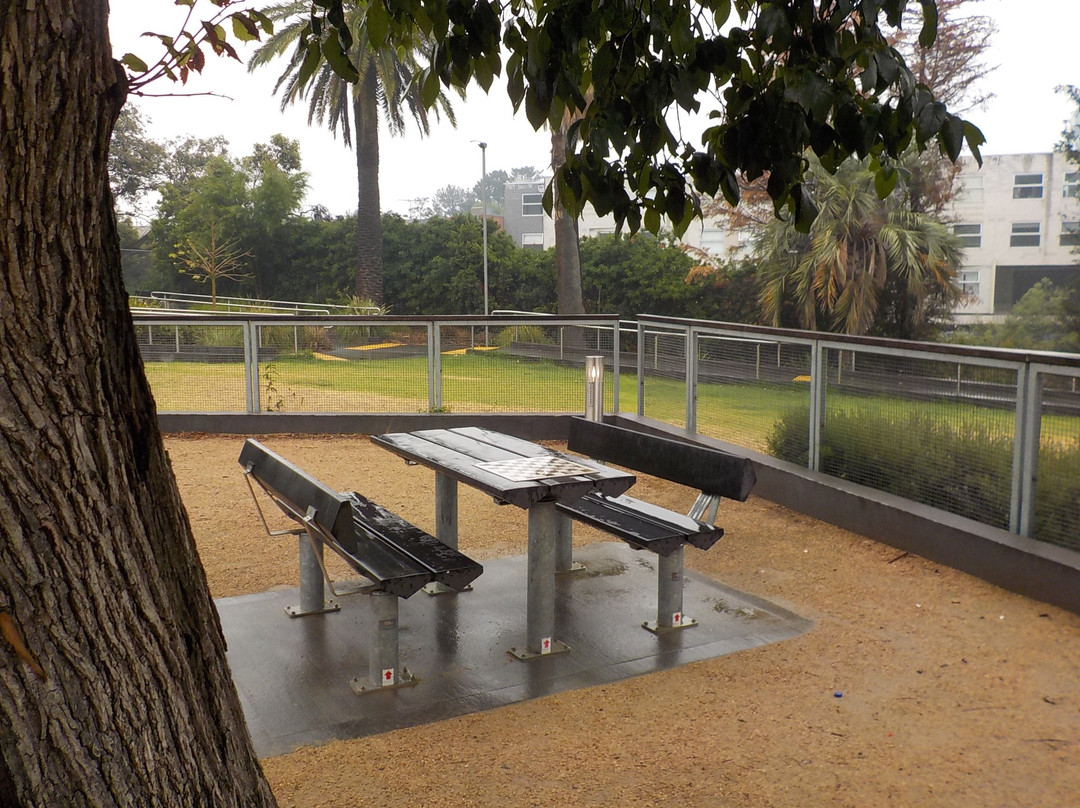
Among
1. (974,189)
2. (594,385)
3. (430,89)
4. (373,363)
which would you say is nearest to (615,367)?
(594,385)

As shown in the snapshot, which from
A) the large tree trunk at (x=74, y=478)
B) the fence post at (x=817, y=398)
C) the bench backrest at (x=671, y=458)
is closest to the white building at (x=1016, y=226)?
the fence post at (x=817, y=398)

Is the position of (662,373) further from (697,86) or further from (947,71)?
(947,71)

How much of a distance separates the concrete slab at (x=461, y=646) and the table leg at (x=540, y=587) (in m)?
0.08

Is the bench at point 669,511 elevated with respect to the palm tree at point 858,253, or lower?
lower

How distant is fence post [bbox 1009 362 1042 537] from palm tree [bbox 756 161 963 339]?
19758 mm

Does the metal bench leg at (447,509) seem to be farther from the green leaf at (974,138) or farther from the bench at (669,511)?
the green leaf at (974,138)

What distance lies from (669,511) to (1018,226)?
39489 millimetres

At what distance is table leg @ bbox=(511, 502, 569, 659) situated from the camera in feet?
16.3

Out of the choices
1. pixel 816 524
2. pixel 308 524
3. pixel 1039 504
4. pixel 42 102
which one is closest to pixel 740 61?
pixel 42 102

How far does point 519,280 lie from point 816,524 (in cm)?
3082

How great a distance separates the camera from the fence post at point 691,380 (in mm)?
9492

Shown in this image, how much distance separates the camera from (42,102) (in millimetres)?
1814

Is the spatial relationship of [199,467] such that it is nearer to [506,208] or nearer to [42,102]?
[42,102]

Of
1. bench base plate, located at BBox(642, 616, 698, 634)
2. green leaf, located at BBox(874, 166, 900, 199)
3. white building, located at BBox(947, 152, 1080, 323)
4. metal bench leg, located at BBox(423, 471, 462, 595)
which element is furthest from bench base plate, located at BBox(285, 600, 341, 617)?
white building, located at BBox(947, 152, 1080, 323)
